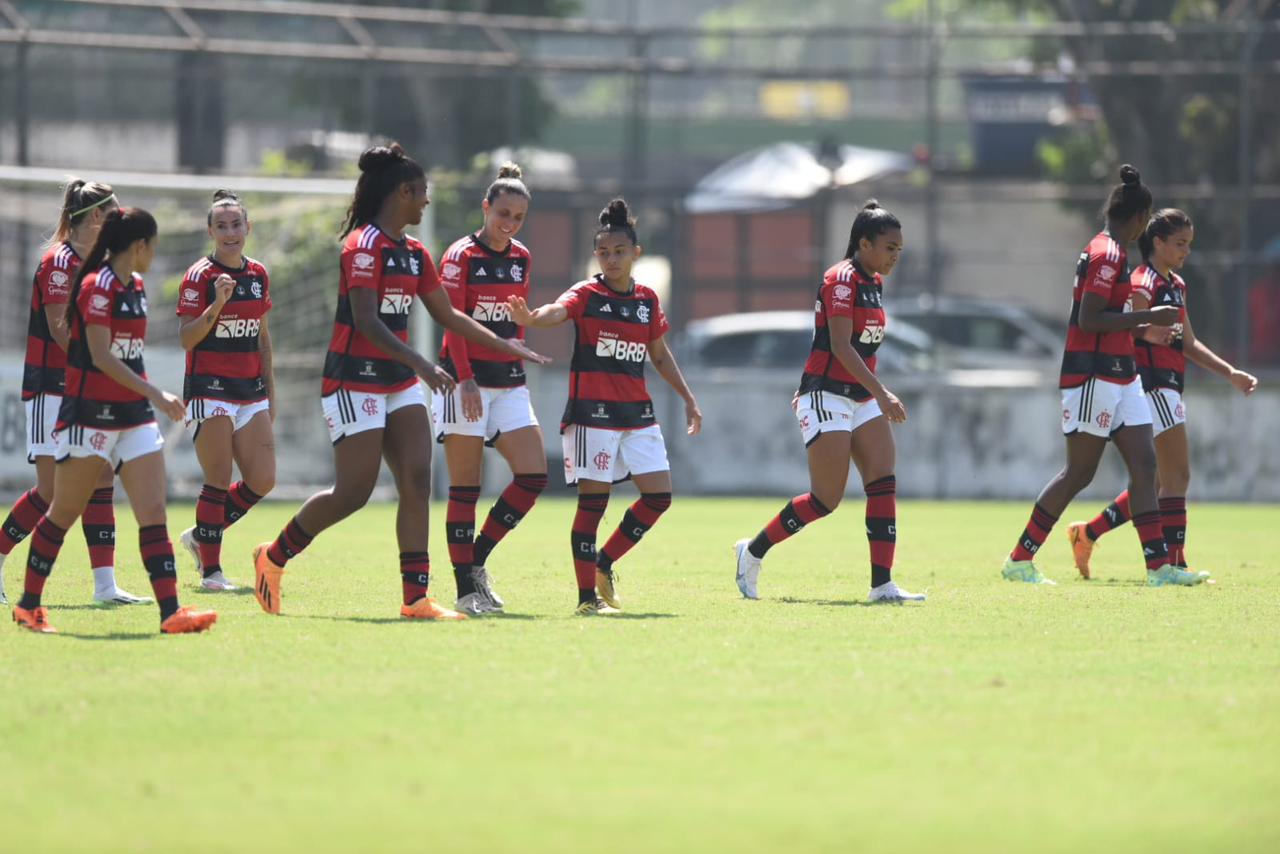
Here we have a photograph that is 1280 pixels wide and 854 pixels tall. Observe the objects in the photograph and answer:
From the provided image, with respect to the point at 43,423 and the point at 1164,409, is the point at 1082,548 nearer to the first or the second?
the point at 1164,409

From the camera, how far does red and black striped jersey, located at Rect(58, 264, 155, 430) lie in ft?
28.2

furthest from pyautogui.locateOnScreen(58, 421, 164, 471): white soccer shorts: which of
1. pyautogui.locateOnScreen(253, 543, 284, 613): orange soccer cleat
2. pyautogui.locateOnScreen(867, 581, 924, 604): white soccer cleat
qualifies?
pyautogui.locateOnScreen(867, 581, 924, 604): white soccer cleat

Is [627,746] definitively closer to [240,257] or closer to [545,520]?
[240,257]

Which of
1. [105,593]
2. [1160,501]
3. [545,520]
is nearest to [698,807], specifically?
[105,593]

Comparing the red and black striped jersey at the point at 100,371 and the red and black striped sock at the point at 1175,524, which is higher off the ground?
the red and black striped jersey at the point at 100,371

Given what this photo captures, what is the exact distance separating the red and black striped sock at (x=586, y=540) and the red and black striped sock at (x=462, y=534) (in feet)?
1.74

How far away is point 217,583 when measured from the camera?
11328 millimetres

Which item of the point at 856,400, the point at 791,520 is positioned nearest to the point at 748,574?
the point at 791,520

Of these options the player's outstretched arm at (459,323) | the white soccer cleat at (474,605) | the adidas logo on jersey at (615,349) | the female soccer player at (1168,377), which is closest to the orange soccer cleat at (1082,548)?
the female soccer player at (1168,377)

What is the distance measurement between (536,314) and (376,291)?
2.68ft

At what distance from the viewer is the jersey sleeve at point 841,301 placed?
1029 centimetres

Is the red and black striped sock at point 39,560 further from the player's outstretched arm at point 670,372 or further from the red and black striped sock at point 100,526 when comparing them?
the player's outstretched arm at point 670,372

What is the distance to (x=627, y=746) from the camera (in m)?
6.12

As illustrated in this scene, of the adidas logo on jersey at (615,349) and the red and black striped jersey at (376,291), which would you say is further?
the adidas logo on jersey at (615,349)
